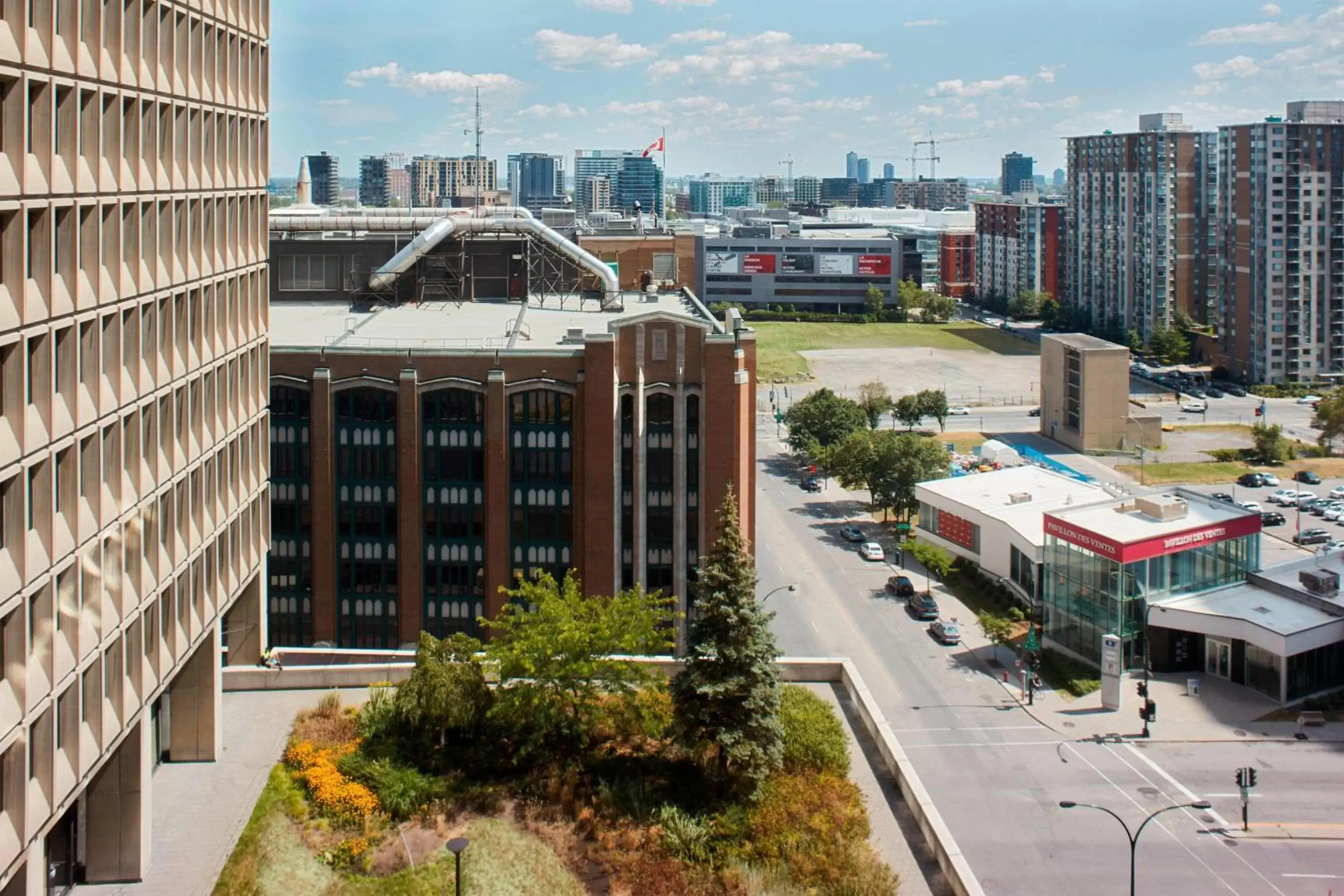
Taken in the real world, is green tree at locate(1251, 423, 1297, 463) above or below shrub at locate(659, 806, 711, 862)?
above

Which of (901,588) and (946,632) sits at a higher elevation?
(901,588)

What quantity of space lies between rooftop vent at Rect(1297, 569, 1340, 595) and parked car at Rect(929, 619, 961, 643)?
1716cm

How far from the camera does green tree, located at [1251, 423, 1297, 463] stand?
11450 cm

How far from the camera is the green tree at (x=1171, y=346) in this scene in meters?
171

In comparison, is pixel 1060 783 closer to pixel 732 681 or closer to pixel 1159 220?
pixel 732 681

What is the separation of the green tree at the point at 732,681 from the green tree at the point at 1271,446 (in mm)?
93402

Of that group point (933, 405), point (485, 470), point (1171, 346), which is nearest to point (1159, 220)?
point (1171, 346)

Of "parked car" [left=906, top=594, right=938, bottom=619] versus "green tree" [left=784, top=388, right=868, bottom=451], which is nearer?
"parked car" [left=906, top=594, right=938, bottom=619]

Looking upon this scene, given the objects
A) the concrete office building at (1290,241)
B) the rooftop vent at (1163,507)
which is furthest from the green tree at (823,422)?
the concrete office building at (1290,241)

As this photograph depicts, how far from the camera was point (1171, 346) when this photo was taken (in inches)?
6727

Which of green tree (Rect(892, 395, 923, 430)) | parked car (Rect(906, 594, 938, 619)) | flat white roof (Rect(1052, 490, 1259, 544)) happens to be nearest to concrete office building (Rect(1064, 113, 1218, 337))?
green tree (Rect(892, 395, 923, 430))

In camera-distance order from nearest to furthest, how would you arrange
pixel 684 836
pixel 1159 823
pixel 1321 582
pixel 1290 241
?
pixel 684 836 → pixel 1159 823 → pixel 1321 582 → pixel 1290 241

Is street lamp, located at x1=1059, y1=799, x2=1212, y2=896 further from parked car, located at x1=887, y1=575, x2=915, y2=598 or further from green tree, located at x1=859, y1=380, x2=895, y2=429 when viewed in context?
green tree, located at x1=859, y1=380, x2=895, y2=429

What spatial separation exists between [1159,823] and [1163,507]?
22.5 metres
